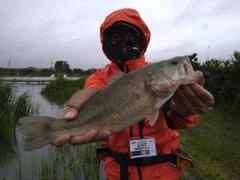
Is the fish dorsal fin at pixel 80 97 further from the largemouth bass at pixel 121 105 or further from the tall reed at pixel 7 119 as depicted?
the tall reed at pixel 7 119

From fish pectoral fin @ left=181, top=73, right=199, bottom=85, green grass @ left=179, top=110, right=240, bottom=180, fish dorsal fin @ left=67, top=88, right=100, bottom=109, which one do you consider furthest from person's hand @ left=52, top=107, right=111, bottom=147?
green grass @ left=179, top=110, right=240, bottom=180

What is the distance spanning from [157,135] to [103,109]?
32.5 inches

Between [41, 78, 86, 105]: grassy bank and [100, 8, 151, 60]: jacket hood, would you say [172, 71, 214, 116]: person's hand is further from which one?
[41, 78, 86, 105]: grassy bank

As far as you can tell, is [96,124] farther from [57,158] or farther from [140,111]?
[57,158]

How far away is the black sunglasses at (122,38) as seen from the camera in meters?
3.53

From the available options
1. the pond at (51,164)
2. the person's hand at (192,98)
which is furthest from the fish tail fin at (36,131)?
the pond at (51,164)

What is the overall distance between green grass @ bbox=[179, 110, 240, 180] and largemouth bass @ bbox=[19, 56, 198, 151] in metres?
2.93

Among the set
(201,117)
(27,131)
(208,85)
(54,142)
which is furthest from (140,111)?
(208,85)

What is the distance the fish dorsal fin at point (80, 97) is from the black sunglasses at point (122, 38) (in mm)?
1302

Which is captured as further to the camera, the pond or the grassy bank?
the grassy bank

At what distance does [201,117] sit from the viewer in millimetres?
9578

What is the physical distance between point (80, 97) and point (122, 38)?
58.1 inches

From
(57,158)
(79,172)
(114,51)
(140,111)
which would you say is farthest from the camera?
(57,158)

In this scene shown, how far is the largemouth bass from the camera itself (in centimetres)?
240
